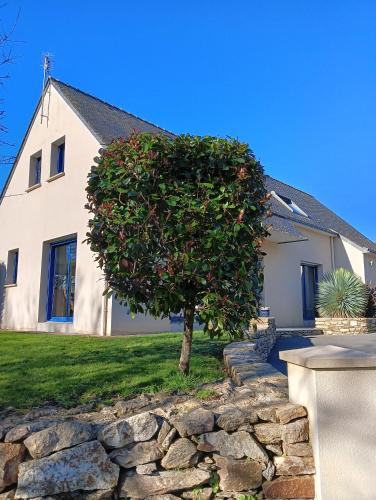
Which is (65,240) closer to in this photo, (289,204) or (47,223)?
(47,223)

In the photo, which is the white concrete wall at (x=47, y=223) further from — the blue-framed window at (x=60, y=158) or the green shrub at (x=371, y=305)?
the green shrub at (x=371, y=305)

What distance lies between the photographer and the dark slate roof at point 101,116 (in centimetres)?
1146

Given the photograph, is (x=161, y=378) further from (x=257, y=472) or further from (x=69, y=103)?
(x=69, y=103)

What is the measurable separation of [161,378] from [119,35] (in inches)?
359

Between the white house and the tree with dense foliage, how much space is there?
19.1ft

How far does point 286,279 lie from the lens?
52.2 ft

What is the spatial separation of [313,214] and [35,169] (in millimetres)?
13493

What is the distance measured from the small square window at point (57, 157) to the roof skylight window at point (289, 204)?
9555 mm

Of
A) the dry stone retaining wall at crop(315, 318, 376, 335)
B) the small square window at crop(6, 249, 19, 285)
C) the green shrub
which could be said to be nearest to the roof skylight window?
the green shrub

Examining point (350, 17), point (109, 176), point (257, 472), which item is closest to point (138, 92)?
point (350, 17)

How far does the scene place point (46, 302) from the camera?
481 inches

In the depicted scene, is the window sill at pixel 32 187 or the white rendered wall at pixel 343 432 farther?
the window sill at pixel 32 187

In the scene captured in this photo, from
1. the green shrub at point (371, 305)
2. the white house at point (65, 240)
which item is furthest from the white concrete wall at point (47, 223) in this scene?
the green shrub at point (371, 305)

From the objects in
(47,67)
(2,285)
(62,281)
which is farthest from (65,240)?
(47,67)
